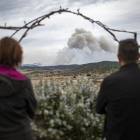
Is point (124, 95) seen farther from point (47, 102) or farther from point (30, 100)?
point (47, 102)

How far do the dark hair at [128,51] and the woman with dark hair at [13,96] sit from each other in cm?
123

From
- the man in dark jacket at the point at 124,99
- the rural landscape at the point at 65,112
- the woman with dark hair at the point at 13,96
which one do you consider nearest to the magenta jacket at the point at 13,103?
the woman with dark hair at the point at 13,96

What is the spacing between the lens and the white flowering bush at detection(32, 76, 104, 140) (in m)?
2.73

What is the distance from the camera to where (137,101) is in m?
2.00

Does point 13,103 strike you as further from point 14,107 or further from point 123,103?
point 123,103

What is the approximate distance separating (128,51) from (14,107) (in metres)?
1.52

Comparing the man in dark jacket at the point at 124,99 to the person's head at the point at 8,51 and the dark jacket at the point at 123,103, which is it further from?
the person's head at the point at 8,51

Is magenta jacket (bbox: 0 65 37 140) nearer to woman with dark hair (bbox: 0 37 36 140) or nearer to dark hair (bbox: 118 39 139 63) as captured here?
woman with dark hair (bbox: 0 37 36 140)

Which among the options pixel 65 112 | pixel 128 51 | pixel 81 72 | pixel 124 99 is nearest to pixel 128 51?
pixel 128 51

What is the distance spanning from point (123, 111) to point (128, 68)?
539 millimetres

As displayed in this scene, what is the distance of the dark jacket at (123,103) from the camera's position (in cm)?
199

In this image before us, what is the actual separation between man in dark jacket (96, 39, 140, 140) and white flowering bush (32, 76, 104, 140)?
0.85 metres

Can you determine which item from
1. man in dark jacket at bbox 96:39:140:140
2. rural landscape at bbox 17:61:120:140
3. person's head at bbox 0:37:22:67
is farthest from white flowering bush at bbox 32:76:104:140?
person's head at bbox 0:37:22:67

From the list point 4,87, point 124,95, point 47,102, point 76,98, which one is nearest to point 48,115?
point 47,102
